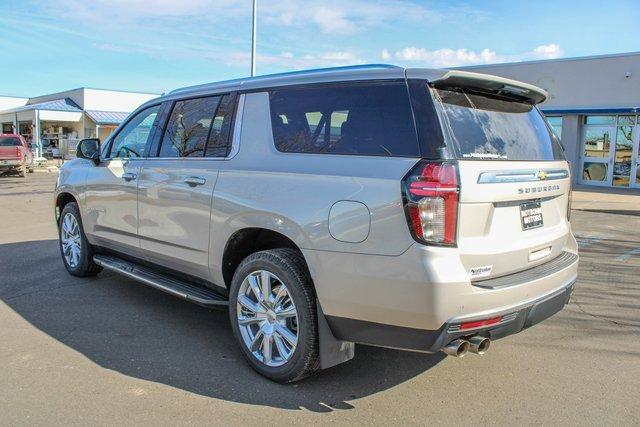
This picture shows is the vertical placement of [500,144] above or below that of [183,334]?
above

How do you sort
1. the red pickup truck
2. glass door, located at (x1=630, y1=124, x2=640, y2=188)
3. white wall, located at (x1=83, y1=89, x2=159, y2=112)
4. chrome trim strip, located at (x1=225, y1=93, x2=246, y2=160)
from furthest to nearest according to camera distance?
white wall, located at (x1=83, y1=89, x2=159, y2=112) < the red pickup truck < glass door, located at (x1=630, y1=124, x2=640, y2=188) < chrome trim strip, located at (x1=225, y1=93, x2=246, y2=160)

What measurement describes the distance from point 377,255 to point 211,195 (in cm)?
155

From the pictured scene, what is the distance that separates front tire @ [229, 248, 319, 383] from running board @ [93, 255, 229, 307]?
265mm

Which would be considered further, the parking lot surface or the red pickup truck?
the red pickup truck

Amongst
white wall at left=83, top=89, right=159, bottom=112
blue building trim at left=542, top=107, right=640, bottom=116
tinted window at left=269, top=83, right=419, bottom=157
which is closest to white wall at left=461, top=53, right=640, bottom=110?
blue building trim at left=542, top=107, right=640, bottom=116

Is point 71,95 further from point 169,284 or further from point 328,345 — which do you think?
point 328,345

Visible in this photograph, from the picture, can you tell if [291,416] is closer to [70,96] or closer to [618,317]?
[618,317]

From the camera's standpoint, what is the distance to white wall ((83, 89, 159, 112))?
45.7m

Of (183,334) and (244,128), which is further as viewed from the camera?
(183,334)

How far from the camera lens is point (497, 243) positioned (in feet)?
10.5

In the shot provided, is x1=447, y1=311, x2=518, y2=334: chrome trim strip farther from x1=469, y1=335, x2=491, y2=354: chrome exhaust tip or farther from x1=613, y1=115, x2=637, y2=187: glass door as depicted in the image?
x1=613, y1=115, x2=637, y2=187: glass door

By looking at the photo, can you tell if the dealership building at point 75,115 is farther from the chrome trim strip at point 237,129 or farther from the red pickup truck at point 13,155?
the chrome trim strip at point 237,129

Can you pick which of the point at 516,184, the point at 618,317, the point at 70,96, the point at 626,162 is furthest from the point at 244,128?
the point at 70,96

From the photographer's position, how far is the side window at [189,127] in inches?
176
